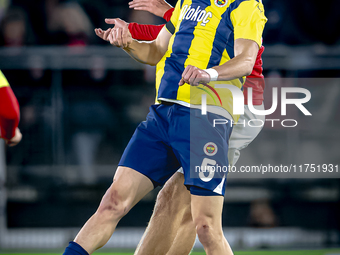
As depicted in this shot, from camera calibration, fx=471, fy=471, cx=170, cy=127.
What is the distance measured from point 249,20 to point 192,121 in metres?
0.60

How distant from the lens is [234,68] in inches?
91.7

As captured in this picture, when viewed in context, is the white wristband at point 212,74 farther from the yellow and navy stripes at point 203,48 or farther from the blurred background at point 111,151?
the blurred background at point 111,151

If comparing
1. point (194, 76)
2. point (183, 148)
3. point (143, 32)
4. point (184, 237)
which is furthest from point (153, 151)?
point (143, 32)

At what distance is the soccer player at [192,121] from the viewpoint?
2402 mm

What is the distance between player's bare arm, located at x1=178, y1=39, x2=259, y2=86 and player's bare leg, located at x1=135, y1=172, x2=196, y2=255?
796 mm

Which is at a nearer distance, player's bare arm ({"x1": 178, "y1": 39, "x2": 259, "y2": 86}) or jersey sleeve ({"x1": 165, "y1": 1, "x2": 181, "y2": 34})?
player's bare arm ({"x1": 178, "y1": 39, "x2": 259, "y2": 86})

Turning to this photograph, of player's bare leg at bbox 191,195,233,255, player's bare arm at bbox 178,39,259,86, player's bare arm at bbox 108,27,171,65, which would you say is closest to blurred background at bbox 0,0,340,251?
player's bare arm at bbox 108,27,171,65

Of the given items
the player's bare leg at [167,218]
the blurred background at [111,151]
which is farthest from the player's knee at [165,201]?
the blurred background at [111,151]

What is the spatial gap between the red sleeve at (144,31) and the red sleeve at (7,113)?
112 cm

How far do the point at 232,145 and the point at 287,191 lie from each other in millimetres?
1964

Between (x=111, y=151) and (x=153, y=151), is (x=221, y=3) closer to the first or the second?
(x=153, y=151)

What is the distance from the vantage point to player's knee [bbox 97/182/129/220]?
7.88 feet

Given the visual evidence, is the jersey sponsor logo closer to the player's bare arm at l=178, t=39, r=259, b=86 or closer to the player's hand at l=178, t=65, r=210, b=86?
the player's bare arm at l=178, t=39, r=259, b=86

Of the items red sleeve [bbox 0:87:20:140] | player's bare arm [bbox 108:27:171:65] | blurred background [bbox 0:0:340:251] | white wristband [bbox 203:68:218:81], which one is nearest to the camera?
red sleeve [bbox 0:87:20:140]
